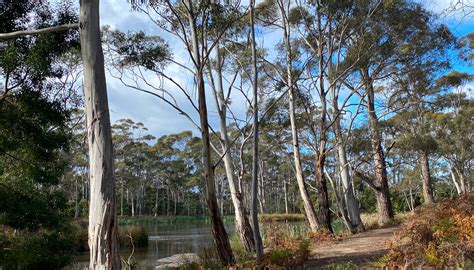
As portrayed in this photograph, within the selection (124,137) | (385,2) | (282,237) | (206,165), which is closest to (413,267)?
(206,165)

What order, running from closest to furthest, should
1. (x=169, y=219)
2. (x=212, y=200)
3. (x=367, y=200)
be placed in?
(x=212, y=200) < (x=367, y=200) < (x=169, y=219)

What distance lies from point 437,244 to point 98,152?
3.90 m

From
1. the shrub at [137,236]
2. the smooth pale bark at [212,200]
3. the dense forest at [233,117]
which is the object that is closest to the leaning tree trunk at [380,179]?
the dense forest at [233,117]

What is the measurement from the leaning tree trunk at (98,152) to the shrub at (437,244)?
2799 mm

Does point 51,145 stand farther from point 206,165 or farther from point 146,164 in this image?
point 146,164

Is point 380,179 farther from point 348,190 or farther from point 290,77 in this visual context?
point 290,77

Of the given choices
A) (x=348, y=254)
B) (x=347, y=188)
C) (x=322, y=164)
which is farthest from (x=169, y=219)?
(x=348, y=254)

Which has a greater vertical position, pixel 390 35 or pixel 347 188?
pixel 390 35

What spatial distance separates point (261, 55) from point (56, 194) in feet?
21.6

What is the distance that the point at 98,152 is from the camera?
441cm

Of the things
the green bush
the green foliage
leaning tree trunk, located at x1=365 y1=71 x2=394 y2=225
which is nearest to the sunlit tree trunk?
leaning tree trunk, located at x1=365 y1=71 x2=394 y2=225

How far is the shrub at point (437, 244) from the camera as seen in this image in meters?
4.02

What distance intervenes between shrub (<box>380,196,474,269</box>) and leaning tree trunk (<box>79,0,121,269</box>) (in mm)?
2799

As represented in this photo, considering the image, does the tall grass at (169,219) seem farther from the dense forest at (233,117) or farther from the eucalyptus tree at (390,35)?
the eucalyptus tree at (390,35)
